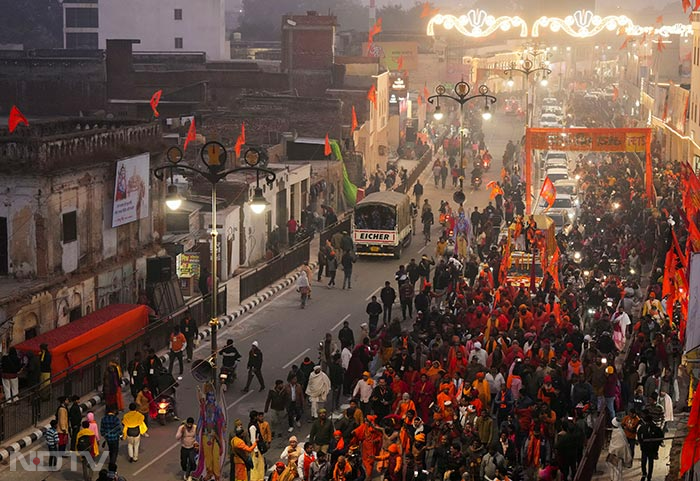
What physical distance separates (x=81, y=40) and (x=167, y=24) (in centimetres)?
1198

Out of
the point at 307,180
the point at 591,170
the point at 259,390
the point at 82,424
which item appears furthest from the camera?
the point at 591,170

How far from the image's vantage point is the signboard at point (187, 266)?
39.2 meters

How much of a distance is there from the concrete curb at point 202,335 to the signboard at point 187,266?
72.6 inches

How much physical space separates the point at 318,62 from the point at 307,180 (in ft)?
83.4

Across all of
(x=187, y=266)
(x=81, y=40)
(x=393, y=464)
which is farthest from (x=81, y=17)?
(x=393, y=464)

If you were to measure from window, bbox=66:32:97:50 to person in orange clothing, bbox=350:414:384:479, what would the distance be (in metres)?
92.0

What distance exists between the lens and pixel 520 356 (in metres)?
26.3

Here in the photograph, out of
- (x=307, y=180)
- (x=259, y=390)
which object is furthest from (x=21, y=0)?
(x=259, y=390)

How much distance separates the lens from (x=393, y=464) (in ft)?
72.6

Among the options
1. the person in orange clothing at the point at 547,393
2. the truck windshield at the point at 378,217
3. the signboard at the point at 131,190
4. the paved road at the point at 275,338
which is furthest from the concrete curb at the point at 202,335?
the person in orange clothing at the point at 547,393

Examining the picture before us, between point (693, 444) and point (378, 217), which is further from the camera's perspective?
point (378, 217)

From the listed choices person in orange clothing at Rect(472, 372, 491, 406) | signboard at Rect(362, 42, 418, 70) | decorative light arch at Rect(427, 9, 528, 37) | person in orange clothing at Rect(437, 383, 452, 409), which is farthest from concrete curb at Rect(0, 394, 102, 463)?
signboard at Rect(362, 42, 418, 70)

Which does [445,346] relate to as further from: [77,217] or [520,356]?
[77,217]

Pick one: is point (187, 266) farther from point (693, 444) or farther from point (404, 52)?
point (404, 52)
